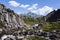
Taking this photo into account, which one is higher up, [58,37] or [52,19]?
[52,19]

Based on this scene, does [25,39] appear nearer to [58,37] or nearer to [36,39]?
[36,39]

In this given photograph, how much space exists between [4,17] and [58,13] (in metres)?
54.2

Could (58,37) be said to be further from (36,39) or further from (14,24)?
(14,24)

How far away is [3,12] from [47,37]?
234ft

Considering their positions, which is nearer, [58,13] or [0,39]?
[0,39]

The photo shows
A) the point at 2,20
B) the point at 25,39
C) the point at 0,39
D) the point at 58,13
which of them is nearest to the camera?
the point at 25,39

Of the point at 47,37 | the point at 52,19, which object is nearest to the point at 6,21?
the point at 52,19

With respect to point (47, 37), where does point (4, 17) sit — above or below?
above

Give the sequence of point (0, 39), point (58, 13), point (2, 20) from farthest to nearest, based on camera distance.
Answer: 1. point (58, 13)
2. point (2, 20)
3. point (0, 39)

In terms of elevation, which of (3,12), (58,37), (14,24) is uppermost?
(3,12)

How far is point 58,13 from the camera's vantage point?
165250 mm

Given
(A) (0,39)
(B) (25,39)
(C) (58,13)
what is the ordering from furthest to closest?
1. (C) (58,13)
2. (A) (0,39)
3. (B) (25,39)

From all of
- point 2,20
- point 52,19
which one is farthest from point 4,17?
point 52,19

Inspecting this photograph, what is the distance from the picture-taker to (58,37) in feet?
276
